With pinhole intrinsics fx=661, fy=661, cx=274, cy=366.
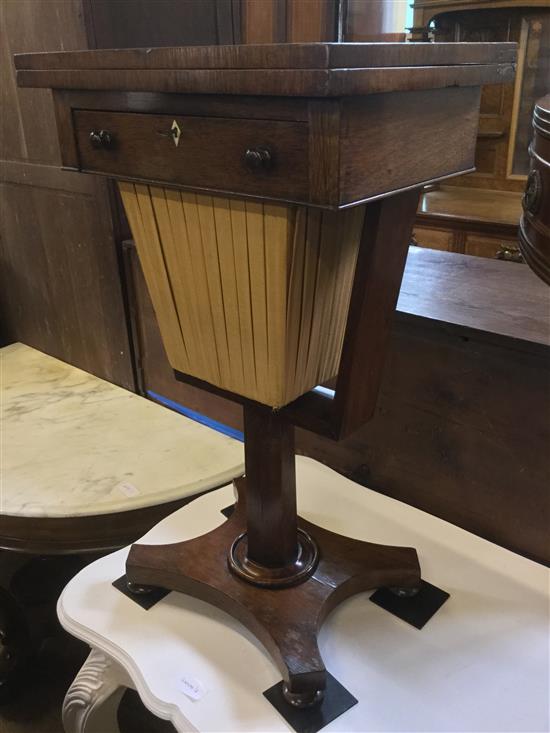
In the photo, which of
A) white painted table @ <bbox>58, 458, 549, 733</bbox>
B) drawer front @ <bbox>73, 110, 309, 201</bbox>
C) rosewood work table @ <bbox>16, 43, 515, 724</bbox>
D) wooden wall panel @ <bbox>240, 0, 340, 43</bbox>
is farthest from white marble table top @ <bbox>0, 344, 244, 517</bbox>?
wooden wall panel @ <bbox>240, 0, 340, 43</bbox>

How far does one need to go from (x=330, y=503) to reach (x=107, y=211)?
78cm

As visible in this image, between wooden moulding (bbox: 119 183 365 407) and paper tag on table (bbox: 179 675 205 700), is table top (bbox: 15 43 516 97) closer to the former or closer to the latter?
wooden moulding (bbox: 119 183 365 407)

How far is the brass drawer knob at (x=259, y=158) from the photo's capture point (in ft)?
1.70

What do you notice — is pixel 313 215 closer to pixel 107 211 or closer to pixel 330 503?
pixel 330 503

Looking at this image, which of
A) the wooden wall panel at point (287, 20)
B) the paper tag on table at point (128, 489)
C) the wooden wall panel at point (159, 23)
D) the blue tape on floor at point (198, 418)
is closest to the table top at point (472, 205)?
the wooden wall panel at point (287, 20)

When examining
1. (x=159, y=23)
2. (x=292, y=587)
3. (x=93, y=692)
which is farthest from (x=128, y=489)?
(x=159, y=23)

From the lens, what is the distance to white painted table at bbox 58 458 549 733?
2.24ft

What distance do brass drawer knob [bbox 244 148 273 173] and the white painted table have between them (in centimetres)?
54

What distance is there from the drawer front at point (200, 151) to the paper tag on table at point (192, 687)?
1.71 feet

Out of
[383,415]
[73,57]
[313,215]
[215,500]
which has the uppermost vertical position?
[73,57]

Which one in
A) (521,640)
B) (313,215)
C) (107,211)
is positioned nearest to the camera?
(313,215)

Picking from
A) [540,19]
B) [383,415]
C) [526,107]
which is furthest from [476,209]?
[383,415]

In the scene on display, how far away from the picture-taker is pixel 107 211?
1375mm

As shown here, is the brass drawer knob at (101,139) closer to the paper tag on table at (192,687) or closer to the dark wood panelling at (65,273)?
the paper tag on table at (192,687)
